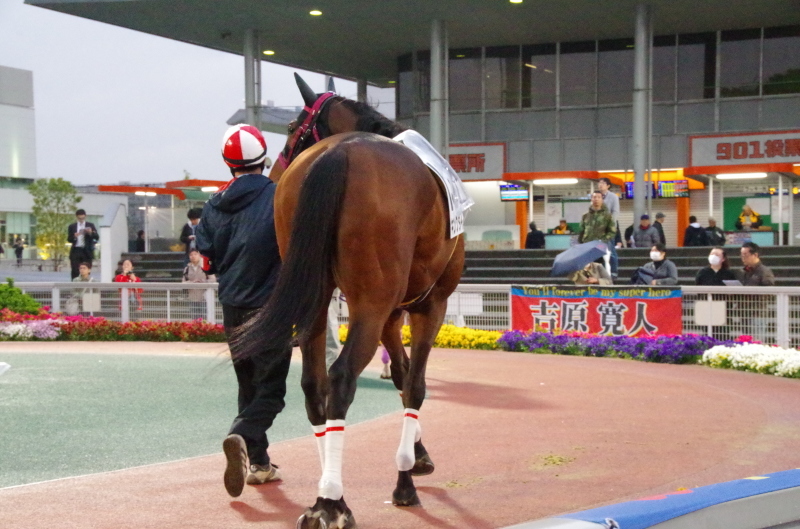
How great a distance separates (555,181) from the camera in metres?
28.2

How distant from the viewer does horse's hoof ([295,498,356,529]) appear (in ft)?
12.2

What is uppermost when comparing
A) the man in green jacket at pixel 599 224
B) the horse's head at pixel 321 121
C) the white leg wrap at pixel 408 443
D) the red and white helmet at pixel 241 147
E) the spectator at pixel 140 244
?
the horse's head at pixel 321 121

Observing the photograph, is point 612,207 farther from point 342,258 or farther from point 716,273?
point 342,258

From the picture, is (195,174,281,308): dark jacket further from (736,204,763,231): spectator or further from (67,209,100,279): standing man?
(736,204,763,231): spectator

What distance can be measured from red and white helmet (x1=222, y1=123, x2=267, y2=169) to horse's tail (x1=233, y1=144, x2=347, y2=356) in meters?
1.08

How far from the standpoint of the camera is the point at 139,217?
28797 millimetres

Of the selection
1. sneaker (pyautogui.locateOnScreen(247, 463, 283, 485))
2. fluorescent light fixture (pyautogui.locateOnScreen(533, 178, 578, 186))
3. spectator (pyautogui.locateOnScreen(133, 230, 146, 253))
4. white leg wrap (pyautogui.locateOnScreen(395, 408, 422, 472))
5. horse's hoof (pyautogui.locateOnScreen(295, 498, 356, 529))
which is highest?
fluorescent light fixture (pyautogui.locateOnScreen(533, 178, 578, 186))

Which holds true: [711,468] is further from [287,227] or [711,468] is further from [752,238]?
[752,238]

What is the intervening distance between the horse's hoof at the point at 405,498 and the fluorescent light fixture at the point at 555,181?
2432cm

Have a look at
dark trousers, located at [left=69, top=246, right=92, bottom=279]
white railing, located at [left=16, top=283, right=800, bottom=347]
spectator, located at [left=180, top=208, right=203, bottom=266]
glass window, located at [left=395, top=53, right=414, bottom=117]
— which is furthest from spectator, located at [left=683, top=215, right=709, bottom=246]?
dark trousers, located at [left=69, top=246, right=92, bottom=279]

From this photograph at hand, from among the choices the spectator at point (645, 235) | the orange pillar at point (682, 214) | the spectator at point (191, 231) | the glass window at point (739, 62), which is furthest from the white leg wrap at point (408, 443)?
the glass window at point (739, 62)

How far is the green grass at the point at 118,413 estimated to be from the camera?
554 cm

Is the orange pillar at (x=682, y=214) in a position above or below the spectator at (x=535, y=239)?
above

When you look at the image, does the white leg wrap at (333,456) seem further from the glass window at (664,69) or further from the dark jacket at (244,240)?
the glass window at (664,69)
